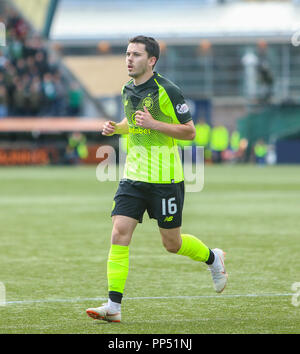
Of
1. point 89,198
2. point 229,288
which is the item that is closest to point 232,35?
point 89,198

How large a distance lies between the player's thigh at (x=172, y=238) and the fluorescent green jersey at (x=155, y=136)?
0.38 meters

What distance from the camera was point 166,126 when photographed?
6.45 metres

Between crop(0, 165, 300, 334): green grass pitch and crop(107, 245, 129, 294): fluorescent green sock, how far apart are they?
0.26 metres

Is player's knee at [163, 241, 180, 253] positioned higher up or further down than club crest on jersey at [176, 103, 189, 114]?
further down

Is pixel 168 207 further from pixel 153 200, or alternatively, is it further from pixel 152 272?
pixel 152 272

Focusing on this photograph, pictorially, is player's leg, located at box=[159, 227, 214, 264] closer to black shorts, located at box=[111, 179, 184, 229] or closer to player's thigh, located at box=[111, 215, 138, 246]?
black shorts, located at box=[111, 179, 184, 229]

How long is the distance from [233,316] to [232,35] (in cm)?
5098

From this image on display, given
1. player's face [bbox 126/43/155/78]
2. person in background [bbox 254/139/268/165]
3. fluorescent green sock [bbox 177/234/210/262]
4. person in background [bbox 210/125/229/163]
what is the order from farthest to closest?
1. person in background [bbox 210/125/229/163]
2. person in background [bbox 254/139/268/165]
3. fluorescent green sock [bbox 177/234/210/262]
4. player's face [bbox 126/43/155/78]

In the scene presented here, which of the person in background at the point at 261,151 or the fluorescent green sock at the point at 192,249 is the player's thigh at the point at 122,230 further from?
the person in background at the point at 261,151

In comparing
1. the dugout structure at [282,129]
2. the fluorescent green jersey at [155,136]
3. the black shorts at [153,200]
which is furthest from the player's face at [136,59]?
the dugout structure at [282,129]

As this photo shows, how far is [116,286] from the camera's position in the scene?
639cm

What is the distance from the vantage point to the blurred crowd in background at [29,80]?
41562 millimetres

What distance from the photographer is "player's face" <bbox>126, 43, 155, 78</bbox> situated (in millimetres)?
6555
